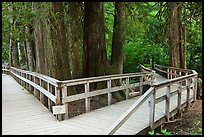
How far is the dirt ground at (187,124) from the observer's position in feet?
21.3

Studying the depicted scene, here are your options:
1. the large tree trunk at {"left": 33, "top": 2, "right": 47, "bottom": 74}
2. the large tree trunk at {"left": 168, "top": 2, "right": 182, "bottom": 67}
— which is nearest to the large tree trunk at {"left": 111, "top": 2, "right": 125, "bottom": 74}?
the large tree trunk at {"left": 33, "top": 2, "right": 47, "bottom": 74}

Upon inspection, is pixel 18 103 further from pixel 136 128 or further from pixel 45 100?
pixel 136 128

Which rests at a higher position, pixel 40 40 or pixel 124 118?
pixel 40 40

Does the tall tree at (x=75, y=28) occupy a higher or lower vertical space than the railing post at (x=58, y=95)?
higher

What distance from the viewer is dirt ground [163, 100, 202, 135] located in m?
6.50

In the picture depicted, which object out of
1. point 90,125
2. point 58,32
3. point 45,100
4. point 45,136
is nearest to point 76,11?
point 58,32

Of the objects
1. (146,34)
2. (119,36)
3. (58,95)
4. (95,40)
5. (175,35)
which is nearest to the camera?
(58,95)

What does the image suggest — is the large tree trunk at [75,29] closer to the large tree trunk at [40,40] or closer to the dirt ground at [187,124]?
the large tree trunk at [40,40]

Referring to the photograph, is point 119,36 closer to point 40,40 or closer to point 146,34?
point 40,40

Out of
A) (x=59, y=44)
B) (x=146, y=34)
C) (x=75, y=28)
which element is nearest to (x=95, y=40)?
(x=59, y=44)

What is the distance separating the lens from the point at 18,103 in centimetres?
838

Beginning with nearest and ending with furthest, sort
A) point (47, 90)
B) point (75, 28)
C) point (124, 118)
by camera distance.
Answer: point (124, 118)
point (47, 90)
point (75, 28)

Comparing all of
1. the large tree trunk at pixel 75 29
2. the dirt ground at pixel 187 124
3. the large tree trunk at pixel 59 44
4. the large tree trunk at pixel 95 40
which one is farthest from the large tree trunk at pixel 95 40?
the dirt ground at pixel 187 124

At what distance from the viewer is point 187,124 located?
718cm
